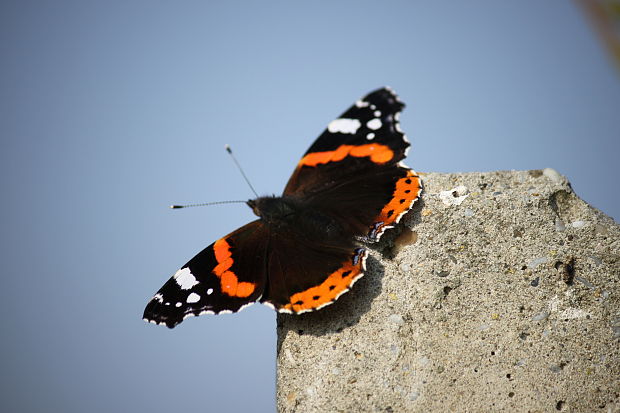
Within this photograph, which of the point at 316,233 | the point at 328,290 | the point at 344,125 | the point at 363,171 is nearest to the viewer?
the point at 328,290

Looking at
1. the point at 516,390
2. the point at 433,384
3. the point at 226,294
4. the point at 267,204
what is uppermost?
the point at 267,204

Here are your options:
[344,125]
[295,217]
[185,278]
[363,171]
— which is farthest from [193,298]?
[344,125]

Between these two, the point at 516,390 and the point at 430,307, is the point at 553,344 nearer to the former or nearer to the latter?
the point at 516,390

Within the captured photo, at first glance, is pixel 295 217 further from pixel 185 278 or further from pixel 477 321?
pixel 477 321

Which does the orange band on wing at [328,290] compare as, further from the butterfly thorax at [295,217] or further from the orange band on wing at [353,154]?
the orange band on wing at [353,154]

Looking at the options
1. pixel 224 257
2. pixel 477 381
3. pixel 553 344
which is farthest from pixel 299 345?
pixel 553 344

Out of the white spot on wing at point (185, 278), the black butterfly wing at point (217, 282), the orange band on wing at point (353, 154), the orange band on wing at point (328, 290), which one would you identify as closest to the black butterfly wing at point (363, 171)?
the orange band on wing at point (353, 154)

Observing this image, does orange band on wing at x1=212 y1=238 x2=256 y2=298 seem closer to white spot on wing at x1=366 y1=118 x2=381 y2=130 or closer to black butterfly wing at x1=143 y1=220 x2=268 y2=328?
black butterfly wing at x1=143 y1=220 x2=268 y2=328
